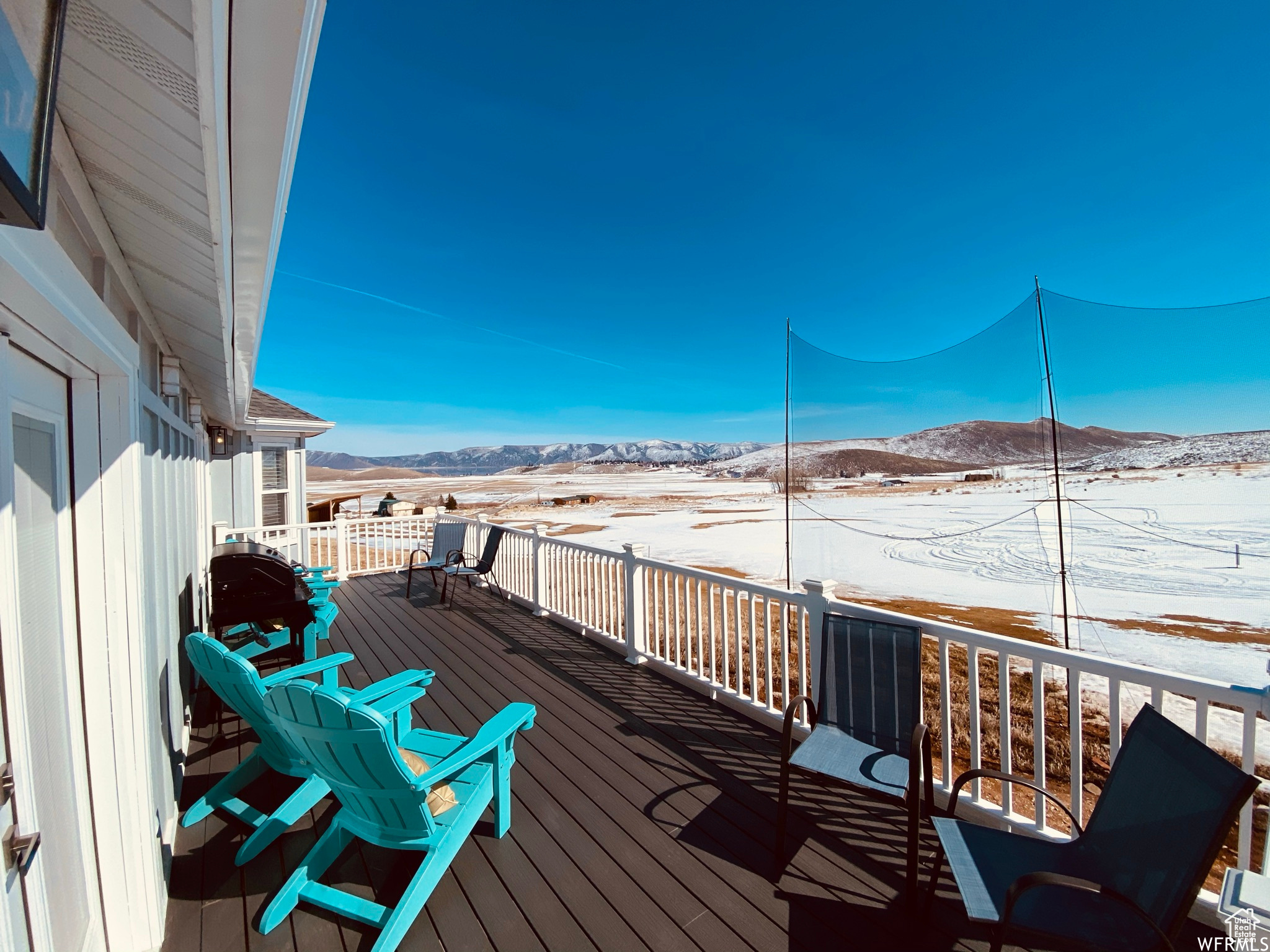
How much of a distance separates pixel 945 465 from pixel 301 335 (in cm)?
2073

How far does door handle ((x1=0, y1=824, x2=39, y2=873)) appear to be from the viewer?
879 mm

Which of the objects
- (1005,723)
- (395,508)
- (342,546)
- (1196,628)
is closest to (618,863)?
(1005,723)

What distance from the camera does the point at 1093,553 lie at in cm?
493

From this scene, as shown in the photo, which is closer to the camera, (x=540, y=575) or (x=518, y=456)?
(x=540, y=575)

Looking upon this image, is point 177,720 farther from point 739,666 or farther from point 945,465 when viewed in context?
Result: point 945,465

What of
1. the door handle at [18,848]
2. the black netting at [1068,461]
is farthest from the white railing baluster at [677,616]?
the black netting at [1068,461]

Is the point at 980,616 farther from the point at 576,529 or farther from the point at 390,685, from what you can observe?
→ the point at 576,529

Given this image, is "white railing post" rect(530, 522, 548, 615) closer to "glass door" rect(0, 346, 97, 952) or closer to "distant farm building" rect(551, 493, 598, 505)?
"glass door" rect(0, 346, 97, 952)

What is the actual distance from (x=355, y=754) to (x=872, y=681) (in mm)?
2028

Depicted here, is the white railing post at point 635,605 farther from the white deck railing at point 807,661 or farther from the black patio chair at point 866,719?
the black patio chair at point 866,719

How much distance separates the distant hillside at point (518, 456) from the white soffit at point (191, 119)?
107 m

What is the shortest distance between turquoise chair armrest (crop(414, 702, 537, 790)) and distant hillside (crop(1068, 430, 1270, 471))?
16.6 ft

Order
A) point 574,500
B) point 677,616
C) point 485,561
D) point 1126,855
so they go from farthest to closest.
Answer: point 574,500, point 485,561, point 677,616, point 1126,855
